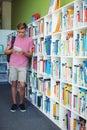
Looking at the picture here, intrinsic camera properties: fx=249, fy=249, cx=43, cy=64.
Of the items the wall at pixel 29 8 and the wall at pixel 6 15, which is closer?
the wall at pixel 29 8

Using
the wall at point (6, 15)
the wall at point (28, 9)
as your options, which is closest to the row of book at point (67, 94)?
the wall at point (28, 9)

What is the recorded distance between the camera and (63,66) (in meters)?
3.50

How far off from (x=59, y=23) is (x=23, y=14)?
3652 millimetres

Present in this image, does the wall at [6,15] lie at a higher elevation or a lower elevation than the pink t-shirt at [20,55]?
higher

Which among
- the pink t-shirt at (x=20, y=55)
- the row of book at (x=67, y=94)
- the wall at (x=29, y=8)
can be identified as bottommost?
the row of book at (x=67, y=94)

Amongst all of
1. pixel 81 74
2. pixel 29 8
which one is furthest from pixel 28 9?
pixel 81 74

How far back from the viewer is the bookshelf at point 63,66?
302 cm

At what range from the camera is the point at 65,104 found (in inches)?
135

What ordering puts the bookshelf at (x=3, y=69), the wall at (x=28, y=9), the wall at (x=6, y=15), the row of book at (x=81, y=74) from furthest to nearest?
the wall at (x=6, y=15) < the bookshelf at (x=3, y=69) < the wall at (x=28, y=9) < the row of book at (x=81, y=74)

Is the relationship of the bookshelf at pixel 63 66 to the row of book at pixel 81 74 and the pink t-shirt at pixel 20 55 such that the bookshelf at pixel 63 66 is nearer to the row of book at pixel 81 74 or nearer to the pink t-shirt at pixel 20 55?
the row of book at pixel 81 74

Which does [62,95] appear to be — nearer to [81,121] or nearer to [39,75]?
[81,121]

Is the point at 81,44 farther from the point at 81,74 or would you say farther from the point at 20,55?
the point at 20,55

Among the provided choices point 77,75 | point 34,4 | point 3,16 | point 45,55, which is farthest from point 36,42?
point 3,16

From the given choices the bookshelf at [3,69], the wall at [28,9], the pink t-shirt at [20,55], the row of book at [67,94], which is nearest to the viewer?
the row of book at [67,94]
